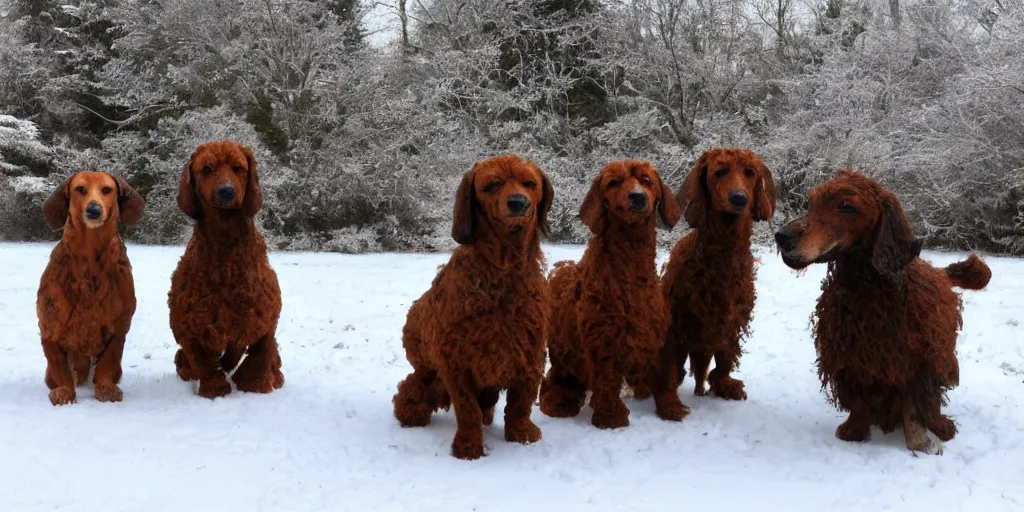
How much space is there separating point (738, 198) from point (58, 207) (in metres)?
4.34

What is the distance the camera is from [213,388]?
16.3ft

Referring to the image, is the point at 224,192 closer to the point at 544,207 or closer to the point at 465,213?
the point at 465,213

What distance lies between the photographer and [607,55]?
14820mm

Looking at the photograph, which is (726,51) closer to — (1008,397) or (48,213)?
(1008,397)

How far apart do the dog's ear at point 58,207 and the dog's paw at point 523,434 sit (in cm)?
323

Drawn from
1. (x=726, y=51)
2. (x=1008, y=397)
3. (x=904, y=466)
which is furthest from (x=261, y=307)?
(x=726, y=51)

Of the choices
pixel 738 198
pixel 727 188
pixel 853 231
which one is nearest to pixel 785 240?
pixel 853 231

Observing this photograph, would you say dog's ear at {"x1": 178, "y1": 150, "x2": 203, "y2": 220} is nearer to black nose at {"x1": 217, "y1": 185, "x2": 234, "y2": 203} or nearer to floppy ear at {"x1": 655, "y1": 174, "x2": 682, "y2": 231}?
black nose at {"x1": 217, "y1": 185, "x2": 234, "y2": 203}

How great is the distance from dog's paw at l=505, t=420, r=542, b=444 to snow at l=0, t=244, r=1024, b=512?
6cm

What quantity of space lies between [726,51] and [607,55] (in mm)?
2339

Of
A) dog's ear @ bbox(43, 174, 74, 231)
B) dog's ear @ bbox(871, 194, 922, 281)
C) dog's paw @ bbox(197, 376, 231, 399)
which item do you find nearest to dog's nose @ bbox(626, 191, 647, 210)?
dog's ear @ bbox(871, 194, 922, 281)

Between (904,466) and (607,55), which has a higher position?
(607,55)

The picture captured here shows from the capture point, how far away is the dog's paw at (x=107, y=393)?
15.8 ft

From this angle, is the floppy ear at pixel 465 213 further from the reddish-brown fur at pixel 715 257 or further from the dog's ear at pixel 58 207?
the dog's ear at pixel 58 207
